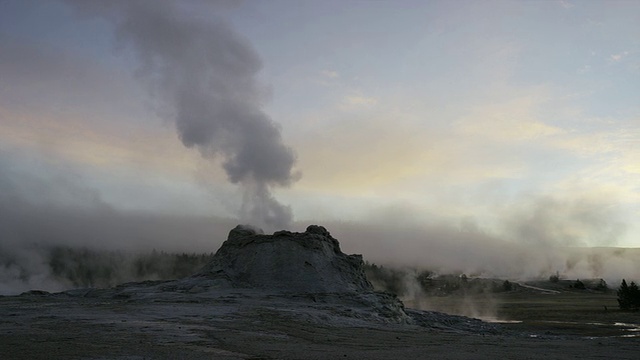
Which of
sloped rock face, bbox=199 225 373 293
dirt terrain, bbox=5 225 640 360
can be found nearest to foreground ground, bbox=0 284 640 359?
dirt terrain, bbox=5 225 640 360

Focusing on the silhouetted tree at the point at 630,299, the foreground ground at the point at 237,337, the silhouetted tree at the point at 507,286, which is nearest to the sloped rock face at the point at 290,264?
the foreground ground at the point at 237,337

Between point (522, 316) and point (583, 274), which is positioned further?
point (583, 274)

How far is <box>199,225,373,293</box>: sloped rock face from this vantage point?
38281 millimetres

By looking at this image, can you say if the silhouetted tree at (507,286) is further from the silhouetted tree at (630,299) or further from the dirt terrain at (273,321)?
the dirt terrain at (273,321)

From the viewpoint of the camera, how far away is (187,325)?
20.8 m

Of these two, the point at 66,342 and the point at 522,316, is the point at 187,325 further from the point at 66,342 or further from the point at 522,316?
the point at 522,316

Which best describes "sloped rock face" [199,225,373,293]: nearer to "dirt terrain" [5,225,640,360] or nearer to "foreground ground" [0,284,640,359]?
"dirt terrain" [5,225,640,360]

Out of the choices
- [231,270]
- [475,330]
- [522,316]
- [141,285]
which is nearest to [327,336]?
[475,330]

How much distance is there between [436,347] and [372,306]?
1555 cm

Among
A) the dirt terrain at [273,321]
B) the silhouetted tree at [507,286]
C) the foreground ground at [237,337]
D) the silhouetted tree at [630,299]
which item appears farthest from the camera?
the silhouetted tree at [507,286]

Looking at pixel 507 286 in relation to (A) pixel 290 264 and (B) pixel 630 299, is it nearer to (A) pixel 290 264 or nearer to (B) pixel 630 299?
(B) pixel 630 299

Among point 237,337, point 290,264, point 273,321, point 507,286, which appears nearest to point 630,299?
point 290,264

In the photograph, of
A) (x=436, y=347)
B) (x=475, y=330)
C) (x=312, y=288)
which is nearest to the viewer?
(x=436, y=347)

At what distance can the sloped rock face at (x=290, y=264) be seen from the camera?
3828 cm
